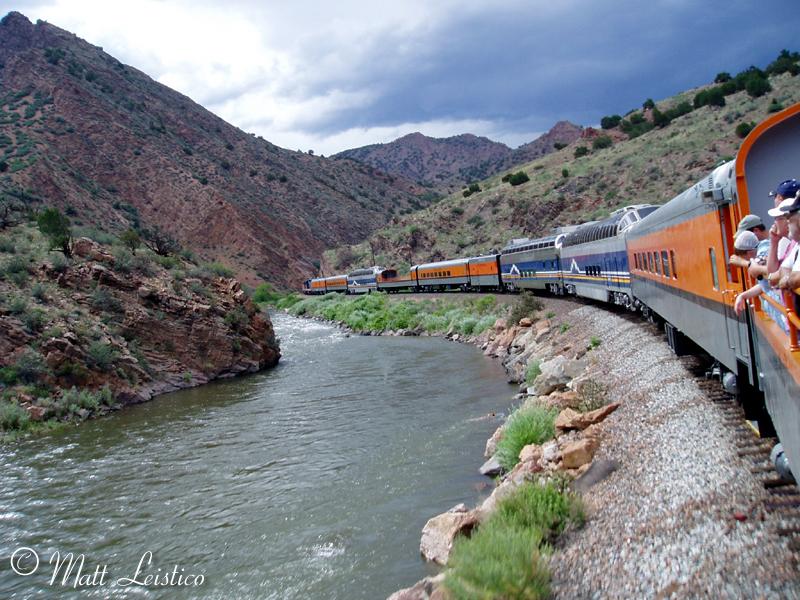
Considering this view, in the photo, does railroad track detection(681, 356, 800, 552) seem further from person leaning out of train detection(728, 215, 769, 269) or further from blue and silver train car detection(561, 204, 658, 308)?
blue and silver train car detection(561, 204, 658, 308)

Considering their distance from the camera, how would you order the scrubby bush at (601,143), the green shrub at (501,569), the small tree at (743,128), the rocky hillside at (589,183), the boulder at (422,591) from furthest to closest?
the scrubby bush at (601,143), the rocky hillside at (589,183), the small tree at (743,128), the boulder at (422,591), the green shrub at (501,569)

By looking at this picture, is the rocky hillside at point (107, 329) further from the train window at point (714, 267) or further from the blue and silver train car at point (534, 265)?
the train window at point (714, 267)

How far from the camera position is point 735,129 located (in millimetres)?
56656

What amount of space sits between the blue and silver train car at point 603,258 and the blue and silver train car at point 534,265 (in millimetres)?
1659

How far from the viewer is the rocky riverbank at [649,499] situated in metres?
4.86

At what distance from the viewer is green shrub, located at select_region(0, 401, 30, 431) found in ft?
61.0

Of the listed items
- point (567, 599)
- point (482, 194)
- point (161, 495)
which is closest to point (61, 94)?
point (482, 194)

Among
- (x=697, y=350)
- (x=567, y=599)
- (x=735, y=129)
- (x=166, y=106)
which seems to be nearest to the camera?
(x=567, y=599)

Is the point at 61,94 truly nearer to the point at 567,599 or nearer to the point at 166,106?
the point at 166,106

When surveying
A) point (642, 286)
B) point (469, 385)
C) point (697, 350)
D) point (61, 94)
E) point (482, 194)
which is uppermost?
point (61, 94)

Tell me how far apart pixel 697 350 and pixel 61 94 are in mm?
86862

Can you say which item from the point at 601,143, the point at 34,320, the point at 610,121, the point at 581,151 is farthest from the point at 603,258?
the point at 610,121

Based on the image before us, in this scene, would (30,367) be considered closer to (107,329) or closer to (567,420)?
(107,329)

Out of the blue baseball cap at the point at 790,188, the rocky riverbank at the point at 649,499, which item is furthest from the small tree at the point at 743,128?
the blue baseball cap at the point at 790,188
